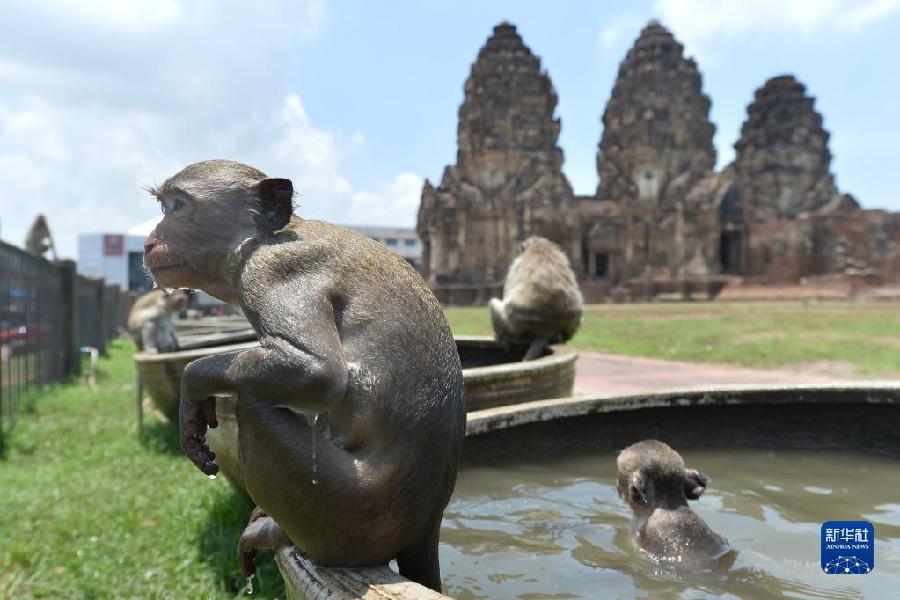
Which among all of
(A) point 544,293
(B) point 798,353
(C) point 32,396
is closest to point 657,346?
(B) point 798,353

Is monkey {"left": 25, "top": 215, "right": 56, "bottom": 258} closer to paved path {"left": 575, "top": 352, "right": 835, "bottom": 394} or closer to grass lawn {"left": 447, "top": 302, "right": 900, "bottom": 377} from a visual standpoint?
grass lawn {"left": 447, "top": 302, "right": 900, "bottom": 377}

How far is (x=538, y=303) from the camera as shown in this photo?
6.09 meters

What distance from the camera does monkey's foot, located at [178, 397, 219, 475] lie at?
1.68 m

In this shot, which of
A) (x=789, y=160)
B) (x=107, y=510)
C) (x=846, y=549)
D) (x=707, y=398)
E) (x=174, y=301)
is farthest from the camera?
(x=789, y=160)

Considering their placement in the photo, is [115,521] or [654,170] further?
[654,170]

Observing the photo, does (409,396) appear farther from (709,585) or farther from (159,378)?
(159,378)

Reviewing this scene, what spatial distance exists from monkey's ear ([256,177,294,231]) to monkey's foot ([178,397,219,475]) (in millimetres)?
449

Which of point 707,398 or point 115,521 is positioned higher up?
point 707,398

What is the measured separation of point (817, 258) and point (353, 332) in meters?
42.4

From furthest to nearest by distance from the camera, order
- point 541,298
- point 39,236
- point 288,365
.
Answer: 1. point 39,236
2. point 541,298
3. point 288,365

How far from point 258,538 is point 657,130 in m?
49.1

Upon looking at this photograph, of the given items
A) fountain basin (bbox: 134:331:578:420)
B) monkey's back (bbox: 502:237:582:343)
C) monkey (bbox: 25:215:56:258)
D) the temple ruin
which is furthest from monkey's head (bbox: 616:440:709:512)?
the temple ruin

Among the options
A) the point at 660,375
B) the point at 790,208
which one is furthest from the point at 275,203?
the point at 790,208

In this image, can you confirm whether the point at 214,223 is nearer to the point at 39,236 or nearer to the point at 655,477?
the point at 655,477
